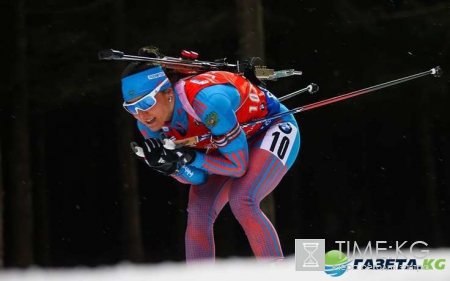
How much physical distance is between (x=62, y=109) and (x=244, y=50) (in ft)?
16.5

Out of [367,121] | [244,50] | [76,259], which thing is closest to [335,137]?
[367,121]

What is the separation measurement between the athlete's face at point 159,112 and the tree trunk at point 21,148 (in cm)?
534

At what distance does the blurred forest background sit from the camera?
9.47 metres

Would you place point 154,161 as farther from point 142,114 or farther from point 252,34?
point 252,34

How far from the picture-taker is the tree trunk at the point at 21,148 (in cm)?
928

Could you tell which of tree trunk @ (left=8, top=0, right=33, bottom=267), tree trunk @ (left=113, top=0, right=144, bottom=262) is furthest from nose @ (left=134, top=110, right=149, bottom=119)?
tree trunk @ (left=8, top=0, right=33, bottom=267)

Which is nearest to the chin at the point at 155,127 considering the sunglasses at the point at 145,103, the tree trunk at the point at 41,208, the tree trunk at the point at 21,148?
the sunglasses at the point at 145,103

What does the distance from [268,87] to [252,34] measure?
2.56 m

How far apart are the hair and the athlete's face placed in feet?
0.52

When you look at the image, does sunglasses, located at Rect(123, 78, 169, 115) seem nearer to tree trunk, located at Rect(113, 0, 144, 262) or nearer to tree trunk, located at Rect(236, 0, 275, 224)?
tree trunk, located at Rect(236, 0, 275, 224)

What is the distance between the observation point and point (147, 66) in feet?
14.0

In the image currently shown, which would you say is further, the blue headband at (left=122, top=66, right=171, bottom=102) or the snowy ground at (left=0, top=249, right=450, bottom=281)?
the blue headband at (left=122, top=66, right=171, bottom=102)

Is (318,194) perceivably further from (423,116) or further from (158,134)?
(158,134)

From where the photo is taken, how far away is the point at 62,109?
462 inches
